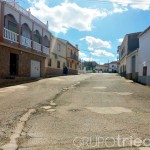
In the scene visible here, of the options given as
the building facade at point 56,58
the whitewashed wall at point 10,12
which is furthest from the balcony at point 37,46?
the building facade at point 56,58

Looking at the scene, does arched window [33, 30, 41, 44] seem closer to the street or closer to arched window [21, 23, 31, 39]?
arched window [21, 23, 31, 39]

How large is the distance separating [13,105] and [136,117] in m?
5.35

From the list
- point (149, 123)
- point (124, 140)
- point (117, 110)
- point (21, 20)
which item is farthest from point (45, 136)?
point (21, 20)

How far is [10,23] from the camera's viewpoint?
25.6 meters

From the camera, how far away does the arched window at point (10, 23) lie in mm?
24408

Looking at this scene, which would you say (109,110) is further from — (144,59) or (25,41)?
(25,41)

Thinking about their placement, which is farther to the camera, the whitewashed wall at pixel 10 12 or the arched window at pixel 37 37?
the arched window at pixel 37 37

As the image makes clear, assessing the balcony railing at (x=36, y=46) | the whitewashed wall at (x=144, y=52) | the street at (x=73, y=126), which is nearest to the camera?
the street at (x=73, y=126)

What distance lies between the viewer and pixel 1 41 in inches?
880

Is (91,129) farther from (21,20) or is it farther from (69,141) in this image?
(21,20)

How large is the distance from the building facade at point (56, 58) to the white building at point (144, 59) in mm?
13183

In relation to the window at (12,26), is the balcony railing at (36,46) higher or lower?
lower

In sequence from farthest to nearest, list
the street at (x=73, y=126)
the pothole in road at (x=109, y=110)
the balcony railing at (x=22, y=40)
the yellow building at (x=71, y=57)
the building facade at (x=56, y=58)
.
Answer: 1. the yellow building at (x=71, y=57)
2. the building facade at (x=56, y=58)
3. the balcony railing at (x=22, y=40)
4. the pothole in road at (x=109, y=110)
5. the street at (x=73, y=126)

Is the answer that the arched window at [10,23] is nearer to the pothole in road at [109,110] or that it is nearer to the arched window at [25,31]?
the arched window at [25,31]
